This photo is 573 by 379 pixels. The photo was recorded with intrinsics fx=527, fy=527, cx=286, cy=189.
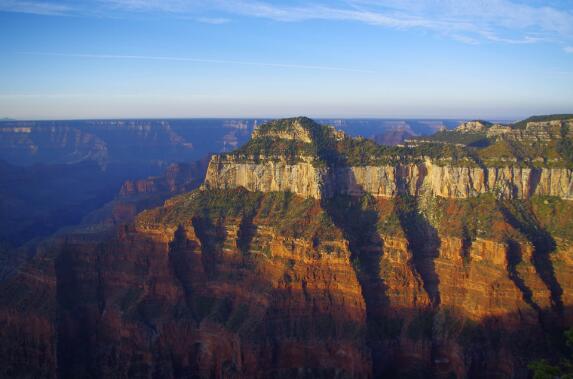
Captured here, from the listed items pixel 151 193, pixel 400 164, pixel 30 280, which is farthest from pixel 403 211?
pixel 151 193

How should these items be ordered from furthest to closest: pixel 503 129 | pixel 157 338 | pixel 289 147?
pixel 503 129, pixel 289 147, pixel 157 338

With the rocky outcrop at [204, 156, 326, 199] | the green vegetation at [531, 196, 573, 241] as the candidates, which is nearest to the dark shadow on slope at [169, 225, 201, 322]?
the rocky outcrop at [204, 156, 326, 199]

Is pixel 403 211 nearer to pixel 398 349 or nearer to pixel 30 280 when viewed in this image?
pixel 398 349

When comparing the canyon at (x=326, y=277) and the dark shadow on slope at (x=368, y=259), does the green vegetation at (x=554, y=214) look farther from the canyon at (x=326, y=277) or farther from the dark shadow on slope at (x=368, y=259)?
the dark shadow on slope at (x=368, y=259)

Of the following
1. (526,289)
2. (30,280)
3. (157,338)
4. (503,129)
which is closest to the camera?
(526,289)

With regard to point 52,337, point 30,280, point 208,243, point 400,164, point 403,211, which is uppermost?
point 400,164

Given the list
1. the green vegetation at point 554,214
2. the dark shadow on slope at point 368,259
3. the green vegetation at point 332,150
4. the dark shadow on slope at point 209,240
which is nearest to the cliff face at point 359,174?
the green vegetation at point 332,150

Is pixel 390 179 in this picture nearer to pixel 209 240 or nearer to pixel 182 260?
pixel 209 240
